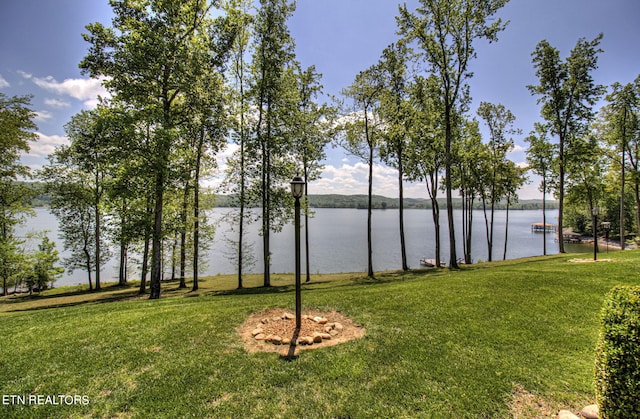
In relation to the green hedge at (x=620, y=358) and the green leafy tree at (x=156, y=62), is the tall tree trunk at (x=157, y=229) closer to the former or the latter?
the green leafy tree at (x=156, y=62)

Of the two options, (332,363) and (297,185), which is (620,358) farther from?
(297,185)

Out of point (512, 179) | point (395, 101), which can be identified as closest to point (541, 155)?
point (512, 179)

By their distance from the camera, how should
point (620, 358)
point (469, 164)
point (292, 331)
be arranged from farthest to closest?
point (469, 164)
point (292, 331)
point (620, 358)

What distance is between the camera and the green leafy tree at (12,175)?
46.5 feet

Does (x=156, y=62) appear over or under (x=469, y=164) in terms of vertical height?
over

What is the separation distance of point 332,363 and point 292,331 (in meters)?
1.54

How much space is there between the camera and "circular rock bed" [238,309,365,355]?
5.17m

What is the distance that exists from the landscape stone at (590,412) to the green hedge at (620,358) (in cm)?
42

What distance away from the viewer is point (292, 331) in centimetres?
575

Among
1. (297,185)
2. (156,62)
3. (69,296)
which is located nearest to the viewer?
(297,185)

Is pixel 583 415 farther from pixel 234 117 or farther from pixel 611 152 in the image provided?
pixel 611 152

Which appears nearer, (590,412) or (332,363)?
(590,412)

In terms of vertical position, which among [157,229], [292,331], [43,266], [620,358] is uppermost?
[157,229]

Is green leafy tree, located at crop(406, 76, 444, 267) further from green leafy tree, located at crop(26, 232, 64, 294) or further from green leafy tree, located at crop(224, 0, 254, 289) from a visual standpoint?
green leafy tree, located at crop(26, 232, 64, 294)
